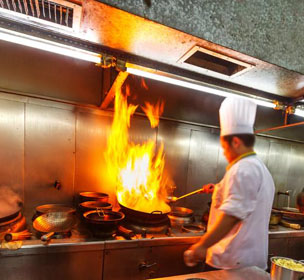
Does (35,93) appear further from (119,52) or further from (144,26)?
(144,26)

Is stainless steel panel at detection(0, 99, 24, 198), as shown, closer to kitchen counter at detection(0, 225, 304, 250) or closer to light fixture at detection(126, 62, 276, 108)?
kitchen counter at detection(0, 225, 304, 250)

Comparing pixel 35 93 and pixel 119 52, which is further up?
pixel 119 52

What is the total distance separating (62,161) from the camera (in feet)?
10.5

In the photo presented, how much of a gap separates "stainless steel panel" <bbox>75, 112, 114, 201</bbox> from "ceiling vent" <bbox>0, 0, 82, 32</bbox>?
181cm

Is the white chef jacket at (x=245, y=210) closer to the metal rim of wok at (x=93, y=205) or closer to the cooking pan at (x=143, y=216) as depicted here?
the cooking pan at (x=143, y=216)

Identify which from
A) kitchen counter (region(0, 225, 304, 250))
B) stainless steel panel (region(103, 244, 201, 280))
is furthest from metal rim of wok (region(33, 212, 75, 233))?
stainless steel panel (region(103, 244, 201, 280))

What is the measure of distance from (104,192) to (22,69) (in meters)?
2.21

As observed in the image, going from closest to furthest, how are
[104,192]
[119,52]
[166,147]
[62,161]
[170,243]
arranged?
[119,52], [170,243], [62,161], [104,192], [166,147]

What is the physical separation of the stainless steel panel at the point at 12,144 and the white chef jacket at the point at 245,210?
8.82 feet

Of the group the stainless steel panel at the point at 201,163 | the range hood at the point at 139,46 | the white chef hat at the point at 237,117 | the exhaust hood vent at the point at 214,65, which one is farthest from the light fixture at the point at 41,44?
the stainless steel panel at the point at 201,163

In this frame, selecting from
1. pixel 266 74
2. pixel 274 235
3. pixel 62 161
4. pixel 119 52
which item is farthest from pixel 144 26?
pixel 274 235

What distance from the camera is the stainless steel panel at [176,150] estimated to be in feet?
12.8

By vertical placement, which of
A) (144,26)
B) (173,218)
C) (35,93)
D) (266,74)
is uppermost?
(144,26)

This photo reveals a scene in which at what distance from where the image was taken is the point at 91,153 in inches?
133
